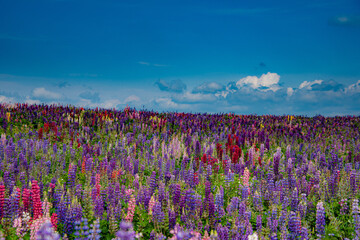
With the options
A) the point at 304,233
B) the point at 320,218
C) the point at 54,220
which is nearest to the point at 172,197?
the point at 54,220

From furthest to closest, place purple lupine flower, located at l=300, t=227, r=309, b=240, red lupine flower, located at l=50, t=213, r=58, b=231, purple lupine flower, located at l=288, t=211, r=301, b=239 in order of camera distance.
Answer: purple lupine flower, located at l=288, t=211, r=301, b=239 < red lupine flower, located at l=50, t=213, r=58, b=231 < purple lupine flower, located at l=300, t=227, r=309, b=240

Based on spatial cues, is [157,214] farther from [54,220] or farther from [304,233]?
[304,233]

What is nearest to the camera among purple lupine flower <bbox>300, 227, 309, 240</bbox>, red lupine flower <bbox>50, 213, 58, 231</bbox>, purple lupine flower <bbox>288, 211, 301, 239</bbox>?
purple lupine flower <bbox>300, 227, 309, 240</bbox>

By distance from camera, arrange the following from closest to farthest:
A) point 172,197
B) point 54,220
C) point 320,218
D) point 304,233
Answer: point 304,233
point 54,220
point 320,218
point 172,197

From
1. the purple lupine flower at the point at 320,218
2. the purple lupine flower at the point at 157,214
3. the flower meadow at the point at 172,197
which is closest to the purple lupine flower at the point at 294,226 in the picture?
the flower meadow at the point at 172,197

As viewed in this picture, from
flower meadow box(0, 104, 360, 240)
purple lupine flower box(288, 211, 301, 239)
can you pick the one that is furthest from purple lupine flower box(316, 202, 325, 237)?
purple lupine flower box(288, 211, 301, 239)

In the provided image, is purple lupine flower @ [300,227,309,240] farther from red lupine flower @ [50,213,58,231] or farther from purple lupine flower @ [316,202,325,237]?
red lupine flower @ [50,213,58,231]

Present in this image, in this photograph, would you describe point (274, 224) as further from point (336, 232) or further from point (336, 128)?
point (336, 128)

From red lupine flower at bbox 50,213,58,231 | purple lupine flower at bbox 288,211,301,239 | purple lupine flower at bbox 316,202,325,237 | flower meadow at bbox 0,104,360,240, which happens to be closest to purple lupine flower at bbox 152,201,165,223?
flower meadow at bbox 0,104,360,240

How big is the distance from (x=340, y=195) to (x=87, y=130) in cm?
1189

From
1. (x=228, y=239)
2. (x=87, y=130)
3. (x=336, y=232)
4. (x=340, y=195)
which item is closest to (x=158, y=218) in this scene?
(x=228, y=239)

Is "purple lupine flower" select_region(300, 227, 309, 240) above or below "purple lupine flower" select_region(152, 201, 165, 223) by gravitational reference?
below

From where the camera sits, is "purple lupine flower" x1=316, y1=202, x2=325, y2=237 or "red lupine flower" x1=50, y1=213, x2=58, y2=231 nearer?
"red lupine flower" x1=50, y1=213, x2=58, y2=231

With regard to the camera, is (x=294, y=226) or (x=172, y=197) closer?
(x=294, y=226)
